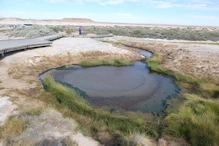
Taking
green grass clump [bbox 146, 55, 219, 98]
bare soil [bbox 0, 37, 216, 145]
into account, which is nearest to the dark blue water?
green grass clump [bbox 146, 55, 219, 98]

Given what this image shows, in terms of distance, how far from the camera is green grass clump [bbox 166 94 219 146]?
19.4 ft

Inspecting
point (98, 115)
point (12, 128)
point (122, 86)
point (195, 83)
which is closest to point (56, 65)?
point (122, 86)

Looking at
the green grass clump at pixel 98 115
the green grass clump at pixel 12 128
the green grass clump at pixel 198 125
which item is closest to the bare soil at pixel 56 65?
the green grass clump at pixel 12 128

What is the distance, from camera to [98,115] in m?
A: 8.01

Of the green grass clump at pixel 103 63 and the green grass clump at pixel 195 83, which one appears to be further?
the green grass clump at pixel 103 63

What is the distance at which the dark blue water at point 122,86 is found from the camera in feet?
32.2

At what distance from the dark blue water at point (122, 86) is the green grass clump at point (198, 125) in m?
1.72

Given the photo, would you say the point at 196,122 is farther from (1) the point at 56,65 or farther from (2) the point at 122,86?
(1) the point at 56,65

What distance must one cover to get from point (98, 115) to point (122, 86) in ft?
15.0

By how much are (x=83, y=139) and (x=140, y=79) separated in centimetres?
878

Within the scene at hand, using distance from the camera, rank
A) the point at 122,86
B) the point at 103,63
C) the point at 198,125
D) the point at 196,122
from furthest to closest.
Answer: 1. the point at 103,63
2. the point at 122,86
3. the point at 196,122
4. the point at 198,125

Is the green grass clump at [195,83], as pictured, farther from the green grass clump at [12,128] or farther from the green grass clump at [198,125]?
the green grass clump at [12,128]

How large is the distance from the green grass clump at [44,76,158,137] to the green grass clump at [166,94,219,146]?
0.91 metres

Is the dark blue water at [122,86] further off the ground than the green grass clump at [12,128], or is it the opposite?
the green grass clump at [12,128]
